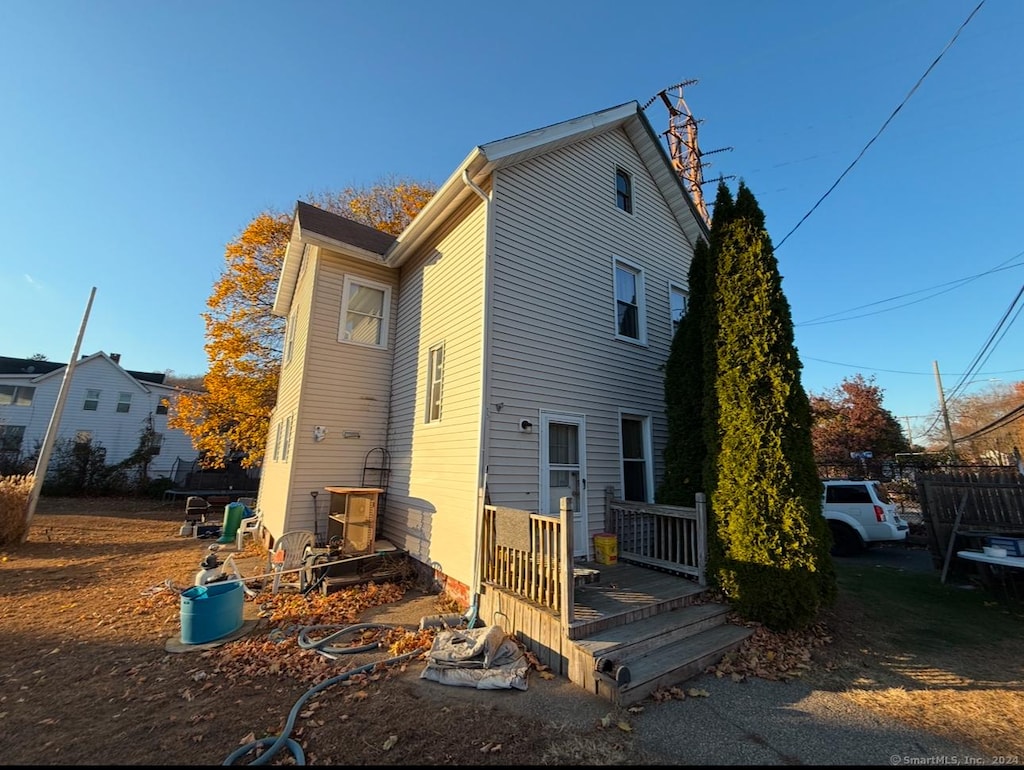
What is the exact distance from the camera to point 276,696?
3.70 metres

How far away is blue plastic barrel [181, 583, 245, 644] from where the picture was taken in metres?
4.79

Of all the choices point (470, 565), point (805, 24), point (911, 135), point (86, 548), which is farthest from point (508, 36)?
point (86, 548)

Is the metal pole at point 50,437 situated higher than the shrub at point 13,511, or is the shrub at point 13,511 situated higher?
the metal pole at point 50,437

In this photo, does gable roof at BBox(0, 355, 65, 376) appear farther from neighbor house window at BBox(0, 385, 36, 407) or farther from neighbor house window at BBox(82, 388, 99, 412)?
neighbor house window at BBox(82, 388, 99, 412)

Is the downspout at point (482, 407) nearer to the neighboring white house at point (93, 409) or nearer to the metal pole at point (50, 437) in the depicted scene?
the metal pole at point (50, 437)

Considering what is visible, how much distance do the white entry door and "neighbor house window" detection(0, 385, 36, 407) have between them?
32.4 meters

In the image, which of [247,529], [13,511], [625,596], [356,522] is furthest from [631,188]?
[13,511]

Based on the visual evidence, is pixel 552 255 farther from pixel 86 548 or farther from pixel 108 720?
pixel 86 548

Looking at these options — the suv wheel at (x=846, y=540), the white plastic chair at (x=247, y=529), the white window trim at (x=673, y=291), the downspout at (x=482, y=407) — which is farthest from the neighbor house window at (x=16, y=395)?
the suv wheel at (x=846, y=540)

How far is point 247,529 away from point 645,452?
10413mm

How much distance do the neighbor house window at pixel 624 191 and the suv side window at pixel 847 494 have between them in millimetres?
8830

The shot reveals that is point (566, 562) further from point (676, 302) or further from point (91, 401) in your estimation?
point (91, 401)

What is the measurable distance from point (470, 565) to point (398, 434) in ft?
12.3

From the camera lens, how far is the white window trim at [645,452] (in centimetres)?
751
